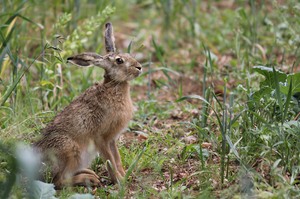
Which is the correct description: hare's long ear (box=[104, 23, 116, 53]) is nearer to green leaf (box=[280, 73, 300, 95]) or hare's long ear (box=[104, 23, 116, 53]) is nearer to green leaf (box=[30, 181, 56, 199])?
green leaf (box=[280, 73, 300, 95])

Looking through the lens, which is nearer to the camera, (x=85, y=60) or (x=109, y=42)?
(x=85, y=60)

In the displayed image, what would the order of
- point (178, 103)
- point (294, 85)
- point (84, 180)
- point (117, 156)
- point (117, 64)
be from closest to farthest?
point (294, 85) < point (84, 180) < point (117, 156) < point (117, 64) < point (178, 103)

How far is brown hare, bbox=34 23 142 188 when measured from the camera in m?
5.26

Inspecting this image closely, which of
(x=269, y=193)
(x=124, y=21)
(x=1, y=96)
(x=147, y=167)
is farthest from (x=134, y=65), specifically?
(x=124, y=21)

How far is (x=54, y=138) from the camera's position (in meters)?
5.28

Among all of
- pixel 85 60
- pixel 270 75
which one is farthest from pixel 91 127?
pixel 270 75

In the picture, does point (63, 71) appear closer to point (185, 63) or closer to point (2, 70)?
point (2, 70)

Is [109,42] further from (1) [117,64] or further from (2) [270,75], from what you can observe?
(2) [270,75]

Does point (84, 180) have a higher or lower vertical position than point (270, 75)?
lower

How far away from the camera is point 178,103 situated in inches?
280

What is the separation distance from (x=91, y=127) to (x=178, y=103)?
1.83m

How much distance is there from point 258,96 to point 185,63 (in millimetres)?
3192

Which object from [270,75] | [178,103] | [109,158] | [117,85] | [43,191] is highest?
[270,75]

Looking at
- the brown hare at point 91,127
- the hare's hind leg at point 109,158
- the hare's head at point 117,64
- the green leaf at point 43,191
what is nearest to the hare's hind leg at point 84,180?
the brown hare at point 91,127
